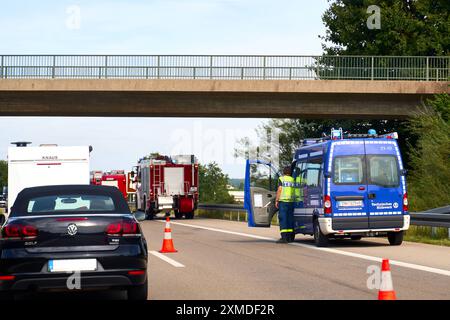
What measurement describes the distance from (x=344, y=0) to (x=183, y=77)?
17.2m

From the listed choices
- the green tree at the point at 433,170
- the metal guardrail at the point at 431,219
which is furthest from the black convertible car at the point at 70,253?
the green tree at the point at 433,170

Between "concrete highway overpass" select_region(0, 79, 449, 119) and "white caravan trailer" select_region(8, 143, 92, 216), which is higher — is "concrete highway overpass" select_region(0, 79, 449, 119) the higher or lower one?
the higher one

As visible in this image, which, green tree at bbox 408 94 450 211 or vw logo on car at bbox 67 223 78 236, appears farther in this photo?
green tree at bbox 408 94 450 211

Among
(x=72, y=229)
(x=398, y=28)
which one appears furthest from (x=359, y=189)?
(x=398, y=28)

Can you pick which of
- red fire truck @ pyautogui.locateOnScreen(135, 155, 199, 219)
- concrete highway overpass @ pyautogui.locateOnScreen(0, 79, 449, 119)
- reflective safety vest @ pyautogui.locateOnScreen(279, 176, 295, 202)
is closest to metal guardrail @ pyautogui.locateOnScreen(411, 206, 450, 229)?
reflective safety vest @ pyautogui.locateOnScreen(279, 176, 295, 202)

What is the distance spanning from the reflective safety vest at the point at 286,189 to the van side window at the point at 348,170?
202 cm

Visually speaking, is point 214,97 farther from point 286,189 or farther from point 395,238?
point 395,238

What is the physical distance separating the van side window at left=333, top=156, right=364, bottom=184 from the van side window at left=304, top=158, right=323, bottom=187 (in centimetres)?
48

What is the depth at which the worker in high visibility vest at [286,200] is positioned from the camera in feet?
72.1

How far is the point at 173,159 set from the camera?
44625mm

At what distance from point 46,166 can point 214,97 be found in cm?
1879

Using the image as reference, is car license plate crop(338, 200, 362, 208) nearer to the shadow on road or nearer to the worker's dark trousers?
the worker's dark trousers

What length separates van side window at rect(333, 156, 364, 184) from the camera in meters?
20.2

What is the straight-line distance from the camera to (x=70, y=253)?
10391 mm
